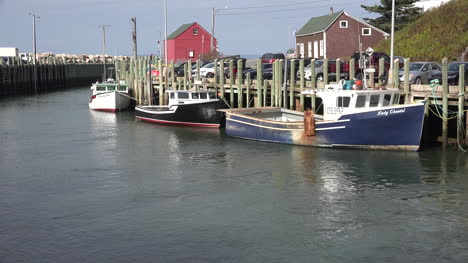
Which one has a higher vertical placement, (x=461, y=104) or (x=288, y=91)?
(x=288, y=91)

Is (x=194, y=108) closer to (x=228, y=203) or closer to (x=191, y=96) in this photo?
(x=191, y=96)

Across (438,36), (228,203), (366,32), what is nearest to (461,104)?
(228,203)

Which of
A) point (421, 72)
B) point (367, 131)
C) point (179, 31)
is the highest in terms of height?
point (179, 31)

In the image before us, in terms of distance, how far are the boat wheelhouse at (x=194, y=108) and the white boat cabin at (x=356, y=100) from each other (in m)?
11.1

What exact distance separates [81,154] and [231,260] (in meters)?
16.9

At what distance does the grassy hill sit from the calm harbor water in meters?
24.2

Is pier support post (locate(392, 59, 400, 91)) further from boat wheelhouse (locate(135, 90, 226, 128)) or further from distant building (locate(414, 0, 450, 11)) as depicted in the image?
distant building (locate(414, 0, 450, 11))

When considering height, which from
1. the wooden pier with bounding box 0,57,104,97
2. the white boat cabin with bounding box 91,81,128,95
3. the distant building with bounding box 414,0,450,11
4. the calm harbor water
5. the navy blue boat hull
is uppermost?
the distant building with bounding box 414,0,450,11

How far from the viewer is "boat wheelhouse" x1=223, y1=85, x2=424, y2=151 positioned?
1117 inches

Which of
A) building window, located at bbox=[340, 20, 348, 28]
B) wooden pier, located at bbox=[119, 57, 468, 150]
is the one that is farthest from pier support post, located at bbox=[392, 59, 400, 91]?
building window, located at bbox=[340, 20, 348, 28]

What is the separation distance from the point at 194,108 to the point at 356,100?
13772 millimetres

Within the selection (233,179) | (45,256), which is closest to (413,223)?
(233,179)

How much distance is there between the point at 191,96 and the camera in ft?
134

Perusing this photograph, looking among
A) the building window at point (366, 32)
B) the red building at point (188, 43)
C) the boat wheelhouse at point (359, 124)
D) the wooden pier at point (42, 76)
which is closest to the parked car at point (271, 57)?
the building window at point (366, 32)
